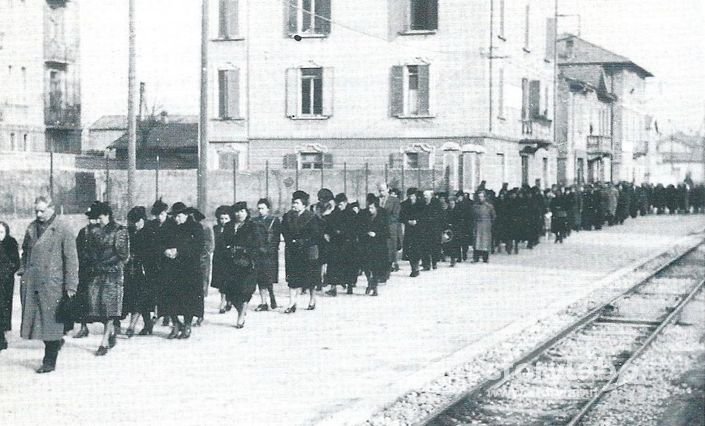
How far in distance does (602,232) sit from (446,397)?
26169mm

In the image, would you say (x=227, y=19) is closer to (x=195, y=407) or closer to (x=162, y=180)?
(x=162, y=180)

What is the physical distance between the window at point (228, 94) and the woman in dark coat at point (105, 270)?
27.8 meters

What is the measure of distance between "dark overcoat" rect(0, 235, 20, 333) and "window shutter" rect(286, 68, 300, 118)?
27.5 metres

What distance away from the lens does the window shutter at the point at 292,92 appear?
124ft

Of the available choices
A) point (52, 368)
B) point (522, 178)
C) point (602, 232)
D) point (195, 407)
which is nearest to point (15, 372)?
point (52, 368)

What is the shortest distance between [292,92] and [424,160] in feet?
18.1

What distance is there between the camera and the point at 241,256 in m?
12.5

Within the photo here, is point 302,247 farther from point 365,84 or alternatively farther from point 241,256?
point 365,84

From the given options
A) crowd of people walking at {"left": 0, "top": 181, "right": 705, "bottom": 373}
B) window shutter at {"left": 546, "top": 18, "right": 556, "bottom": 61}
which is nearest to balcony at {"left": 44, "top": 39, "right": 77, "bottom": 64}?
window shutter at {"left": 546, "top": 18, "right": 556, "bottom": 61}

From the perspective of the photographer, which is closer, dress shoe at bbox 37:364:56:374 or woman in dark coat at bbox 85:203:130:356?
dress shoe at bbox 37:364:56:374

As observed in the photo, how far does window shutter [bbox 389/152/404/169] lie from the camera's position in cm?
3697

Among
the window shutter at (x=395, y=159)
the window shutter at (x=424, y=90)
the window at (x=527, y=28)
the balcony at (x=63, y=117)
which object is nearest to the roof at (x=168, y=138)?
the balcony at (x=63, y=117)

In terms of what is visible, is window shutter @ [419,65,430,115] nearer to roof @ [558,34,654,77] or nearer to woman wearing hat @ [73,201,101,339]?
woman wearing hat @ [73,201,101,339]

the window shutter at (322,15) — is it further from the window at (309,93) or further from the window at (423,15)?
the window at (423,15)
